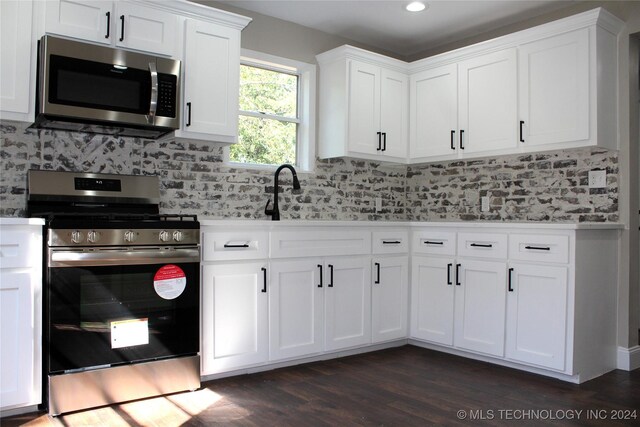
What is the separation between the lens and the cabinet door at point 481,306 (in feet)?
11.8

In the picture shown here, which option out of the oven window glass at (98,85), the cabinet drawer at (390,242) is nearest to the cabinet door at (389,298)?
the cabinet drawer at (390,242)

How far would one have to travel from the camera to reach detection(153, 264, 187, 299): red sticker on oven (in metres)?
2.87

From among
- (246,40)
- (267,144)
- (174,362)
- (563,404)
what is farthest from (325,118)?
(563,404)

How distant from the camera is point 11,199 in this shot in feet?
9.89

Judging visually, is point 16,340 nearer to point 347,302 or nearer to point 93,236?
point 93,236

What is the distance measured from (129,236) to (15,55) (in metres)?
1.07

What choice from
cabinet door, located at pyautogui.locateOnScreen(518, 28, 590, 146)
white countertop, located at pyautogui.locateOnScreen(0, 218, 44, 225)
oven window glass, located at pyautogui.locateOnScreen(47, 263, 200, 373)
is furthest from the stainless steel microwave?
cabinet door, located at pyautogui.locateOnScreen(518, 28, 590, 146)

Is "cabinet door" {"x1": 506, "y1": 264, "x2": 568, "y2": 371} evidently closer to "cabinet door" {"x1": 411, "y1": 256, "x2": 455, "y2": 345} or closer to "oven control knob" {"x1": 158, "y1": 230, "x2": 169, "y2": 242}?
"cabinet door" {"x1": 411, "y1": 256, "x2": 455, "y2": 345}

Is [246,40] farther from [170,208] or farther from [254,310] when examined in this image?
[254,310]

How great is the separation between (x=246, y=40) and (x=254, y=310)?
195 cm

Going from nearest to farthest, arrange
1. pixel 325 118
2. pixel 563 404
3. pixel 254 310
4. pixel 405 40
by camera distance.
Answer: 1. pixel 563 404
2. pixel 254 310
3. pixel 325 118
4. pixel 405 40

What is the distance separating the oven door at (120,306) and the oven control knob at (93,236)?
6 cm

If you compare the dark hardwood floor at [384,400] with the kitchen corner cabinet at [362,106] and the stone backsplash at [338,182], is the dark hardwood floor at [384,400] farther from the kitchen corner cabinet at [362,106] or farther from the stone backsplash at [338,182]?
the kitchen corner cabinet at [362,106]

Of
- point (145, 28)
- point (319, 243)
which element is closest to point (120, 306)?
point (319, 243)
